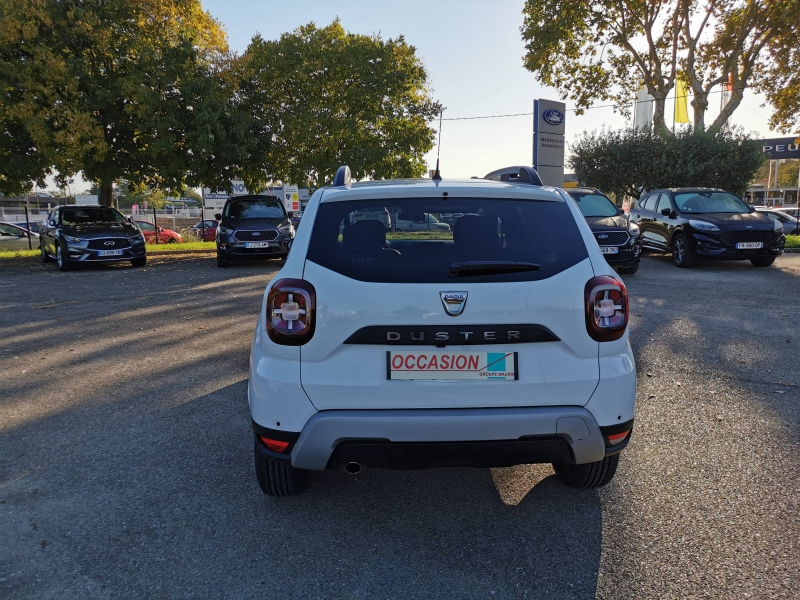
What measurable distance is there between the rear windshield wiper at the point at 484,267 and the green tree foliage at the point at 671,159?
23.8m

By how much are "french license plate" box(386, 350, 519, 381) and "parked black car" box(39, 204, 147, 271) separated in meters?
13.7

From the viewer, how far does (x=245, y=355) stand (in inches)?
245

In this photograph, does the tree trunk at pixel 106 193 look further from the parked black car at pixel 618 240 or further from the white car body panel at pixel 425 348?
the white car body panel at pixel 425 348

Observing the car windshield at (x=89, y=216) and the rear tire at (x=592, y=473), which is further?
the car windshield at (x=89, y=216)

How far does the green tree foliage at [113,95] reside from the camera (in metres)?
15.6

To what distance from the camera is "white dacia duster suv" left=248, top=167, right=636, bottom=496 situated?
102 inches

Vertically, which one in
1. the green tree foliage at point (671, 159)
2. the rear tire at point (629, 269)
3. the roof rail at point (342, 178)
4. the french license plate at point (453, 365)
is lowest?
the rear tire at point (629, 269)

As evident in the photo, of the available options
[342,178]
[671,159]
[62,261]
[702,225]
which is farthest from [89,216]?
[671,159]

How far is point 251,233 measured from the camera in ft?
48.1

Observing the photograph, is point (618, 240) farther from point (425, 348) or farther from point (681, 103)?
point (681, 103)

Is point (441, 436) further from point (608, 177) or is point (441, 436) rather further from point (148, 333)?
point (608, 177)

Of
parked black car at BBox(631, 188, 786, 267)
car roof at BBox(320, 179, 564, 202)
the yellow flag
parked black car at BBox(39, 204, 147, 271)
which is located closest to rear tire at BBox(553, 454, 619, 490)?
car roof at BBox(320, 179, 564, 202)

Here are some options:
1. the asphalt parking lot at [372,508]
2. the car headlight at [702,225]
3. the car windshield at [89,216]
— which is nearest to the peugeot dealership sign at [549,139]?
the car headlight at [702,225]

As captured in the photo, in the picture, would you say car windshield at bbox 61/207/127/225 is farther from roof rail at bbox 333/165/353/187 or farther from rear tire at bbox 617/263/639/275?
roof rail at bbox 333/165/353/187
